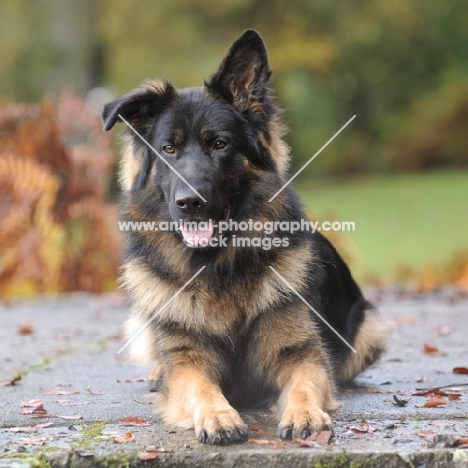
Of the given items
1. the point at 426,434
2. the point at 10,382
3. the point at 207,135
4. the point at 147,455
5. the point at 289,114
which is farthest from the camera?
the point at 289,114

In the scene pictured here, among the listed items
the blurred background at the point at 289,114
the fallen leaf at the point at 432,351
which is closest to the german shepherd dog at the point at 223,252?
the fallen leaf at the point at 432,351

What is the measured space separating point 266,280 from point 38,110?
7305 mm

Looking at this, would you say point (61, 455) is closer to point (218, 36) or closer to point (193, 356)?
point (193, 356)

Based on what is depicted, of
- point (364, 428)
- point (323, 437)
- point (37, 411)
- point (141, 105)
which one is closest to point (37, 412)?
point (37, 411)

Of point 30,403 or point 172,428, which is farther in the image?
point 30,403

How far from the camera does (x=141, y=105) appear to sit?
4727mm

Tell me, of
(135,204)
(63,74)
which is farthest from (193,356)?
(63,74)

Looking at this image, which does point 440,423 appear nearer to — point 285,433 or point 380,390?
point 285,433

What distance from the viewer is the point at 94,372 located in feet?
18.5

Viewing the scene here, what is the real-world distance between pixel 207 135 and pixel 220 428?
5.47ft

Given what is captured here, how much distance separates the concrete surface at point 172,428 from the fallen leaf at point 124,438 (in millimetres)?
28

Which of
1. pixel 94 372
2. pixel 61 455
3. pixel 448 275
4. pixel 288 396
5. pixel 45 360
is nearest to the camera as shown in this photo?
pixel 61 455

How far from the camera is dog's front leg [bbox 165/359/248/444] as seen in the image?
11.9ft

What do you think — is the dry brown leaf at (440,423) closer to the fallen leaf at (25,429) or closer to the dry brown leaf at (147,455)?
the dry brown leaf at (147,455)
